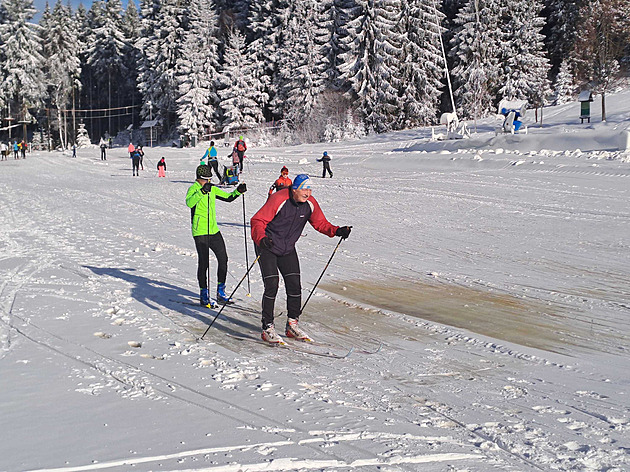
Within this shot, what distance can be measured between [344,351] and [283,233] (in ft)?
4.41

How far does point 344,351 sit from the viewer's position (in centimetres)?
650

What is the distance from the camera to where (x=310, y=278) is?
10461 mm

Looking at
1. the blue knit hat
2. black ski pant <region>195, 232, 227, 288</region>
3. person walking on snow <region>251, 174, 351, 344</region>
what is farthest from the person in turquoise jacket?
the blue knit hat

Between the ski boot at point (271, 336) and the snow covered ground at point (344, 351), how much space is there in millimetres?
118

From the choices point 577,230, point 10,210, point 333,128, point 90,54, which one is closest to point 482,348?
point 577,230

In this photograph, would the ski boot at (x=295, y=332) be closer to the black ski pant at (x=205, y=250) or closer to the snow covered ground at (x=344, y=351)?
the snow covered ground at (x=344, y=351)

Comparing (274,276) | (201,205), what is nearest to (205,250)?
(201,205)

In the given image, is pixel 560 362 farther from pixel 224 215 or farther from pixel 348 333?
pixel 224 215

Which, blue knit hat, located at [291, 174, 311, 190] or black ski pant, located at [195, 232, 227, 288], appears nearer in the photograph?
blue knit hat, located at [291, 174, 311, 190]

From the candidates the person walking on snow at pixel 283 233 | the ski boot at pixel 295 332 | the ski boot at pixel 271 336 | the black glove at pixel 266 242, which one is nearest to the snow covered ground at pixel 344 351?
the ski boot at pixel 271 336

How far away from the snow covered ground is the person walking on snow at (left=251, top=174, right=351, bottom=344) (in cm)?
51

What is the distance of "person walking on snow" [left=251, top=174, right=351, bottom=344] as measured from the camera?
655cm

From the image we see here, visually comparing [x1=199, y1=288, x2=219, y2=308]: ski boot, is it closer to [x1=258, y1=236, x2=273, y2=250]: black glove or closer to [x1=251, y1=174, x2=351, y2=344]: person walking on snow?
[x1=251, y1=174, x2=351, y2=344]: person walking on snow

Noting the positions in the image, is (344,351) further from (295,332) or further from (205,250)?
(205,250)
